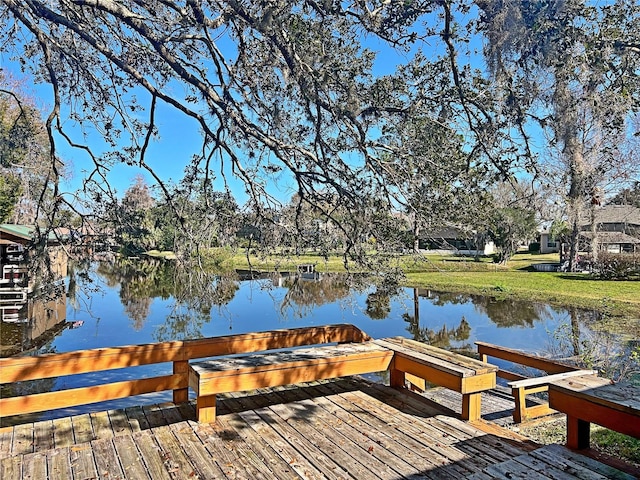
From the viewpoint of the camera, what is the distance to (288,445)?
2926 millimetres

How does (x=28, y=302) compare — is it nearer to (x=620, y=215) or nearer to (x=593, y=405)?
(x=593, y=405)

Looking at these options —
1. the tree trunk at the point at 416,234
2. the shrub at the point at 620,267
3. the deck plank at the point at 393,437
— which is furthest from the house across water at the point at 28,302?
the shrub at the point at 620,267

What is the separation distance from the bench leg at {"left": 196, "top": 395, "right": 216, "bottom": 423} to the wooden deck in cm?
6

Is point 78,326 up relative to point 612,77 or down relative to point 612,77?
down

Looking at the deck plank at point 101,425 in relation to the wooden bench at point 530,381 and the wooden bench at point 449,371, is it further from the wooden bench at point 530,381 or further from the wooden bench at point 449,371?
the wooden bench at point 530,381

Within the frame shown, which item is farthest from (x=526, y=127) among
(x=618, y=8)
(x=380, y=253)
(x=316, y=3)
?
(x=316, y=3)

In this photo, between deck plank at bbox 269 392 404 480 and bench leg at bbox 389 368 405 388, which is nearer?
deck plank at bbox 269 392 404 480

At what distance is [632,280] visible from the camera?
66.6 ft

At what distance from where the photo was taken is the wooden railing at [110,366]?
3.17 m

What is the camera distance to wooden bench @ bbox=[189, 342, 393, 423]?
3.12 meters

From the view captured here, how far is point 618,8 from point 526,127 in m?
1.02

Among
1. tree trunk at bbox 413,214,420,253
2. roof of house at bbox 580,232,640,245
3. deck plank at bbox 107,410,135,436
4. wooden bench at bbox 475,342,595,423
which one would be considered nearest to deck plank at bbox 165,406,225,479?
deck plank at bbox 107,410,135,436

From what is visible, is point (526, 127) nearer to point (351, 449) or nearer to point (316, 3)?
point (316, 3)

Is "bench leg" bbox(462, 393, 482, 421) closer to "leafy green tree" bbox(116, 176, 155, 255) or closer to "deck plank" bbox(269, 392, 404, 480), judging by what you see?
"deck plank" bbox(269, 392, 404, 480)
